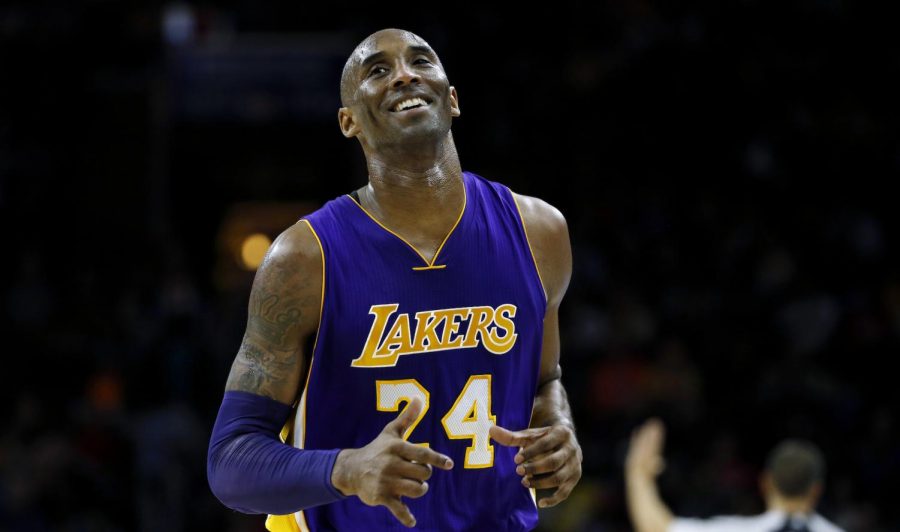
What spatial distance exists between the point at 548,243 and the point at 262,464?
111 centimetres

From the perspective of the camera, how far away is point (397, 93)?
3459 mm

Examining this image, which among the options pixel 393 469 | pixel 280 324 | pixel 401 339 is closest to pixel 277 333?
pixel 280 324

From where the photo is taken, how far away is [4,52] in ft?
42.7

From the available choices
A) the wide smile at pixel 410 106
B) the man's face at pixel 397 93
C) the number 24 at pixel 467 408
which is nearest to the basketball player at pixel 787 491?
the number 24 at pixel 467 408

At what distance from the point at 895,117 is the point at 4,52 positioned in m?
9.05

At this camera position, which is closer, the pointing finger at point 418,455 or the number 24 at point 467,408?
the pointing finger at point 418,455

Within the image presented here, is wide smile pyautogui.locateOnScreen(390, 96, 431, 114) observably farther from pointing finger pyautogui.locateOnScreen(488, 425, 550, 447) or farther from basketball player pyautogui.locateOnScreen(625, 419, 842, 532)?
basketball player pyautogui.locateOnScreen(625, 419, 842, 532)

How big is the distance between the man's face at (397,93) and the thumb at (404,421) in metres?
0.87

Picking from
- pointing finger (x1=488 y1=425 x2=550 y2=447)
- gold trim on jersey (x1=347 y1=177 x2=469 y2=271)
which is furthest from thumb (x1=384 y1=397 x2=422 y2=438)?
gold trim on jersey (x1=347 y1=177 x2=469 y2=271)

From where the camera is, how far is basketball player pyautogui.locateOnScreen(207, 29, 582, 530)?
3.27 m

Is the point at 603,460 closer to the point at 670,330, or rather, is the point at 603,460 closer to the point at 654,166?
the point at 670,330

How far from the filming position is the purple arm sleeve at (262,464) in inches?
118

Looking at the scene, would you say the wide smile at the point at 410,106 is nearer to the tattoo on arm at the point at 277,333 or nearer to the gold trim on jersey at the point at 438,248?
the gold trim on jersey at the point at 438,248

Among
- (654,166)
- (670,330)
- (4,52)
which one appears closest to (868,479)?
(670,330)
